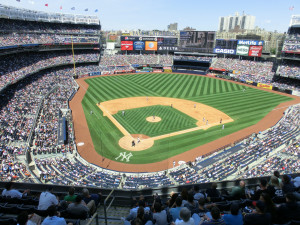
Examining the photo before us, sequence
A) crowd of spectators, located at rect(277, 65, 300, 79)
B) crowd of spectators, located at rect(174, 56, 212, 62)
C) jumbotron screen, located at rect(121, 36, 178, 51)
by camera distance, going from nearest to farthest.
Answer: crowd of spectators, located at rect(277, 65, 300, 79) < crowd of spectators, located at rect(174, 56, 212, 62) < jumbotron screen, located at rect(121, 36, 178, 51)

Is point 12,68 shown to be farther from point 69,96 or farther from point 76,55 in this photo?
point 76,55

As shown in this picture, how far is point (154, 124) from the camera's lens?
31688 mm

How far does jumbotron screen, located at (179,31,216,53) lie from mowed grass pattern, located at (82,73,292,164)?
13.3m

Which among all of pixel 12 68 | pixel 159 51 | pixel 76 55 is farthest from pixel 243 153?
pixel 159 51

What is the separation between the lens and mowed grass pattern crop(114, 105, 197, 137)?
98.2 ft

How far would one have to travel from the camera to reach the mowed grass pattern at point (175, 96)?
2598 centimetres

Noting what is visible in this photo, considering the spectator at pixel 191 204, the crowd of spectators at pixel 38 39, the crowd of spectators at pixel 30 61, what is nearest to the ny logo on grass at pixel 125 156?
the spectator at pixel 191 204

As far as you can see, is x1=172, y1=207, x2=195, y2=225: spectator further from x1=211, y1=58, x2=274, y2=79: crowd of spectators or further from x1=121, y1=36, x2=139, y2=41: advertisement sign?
x1=121, y1=36, x2=139, y2=41: advertisement sign

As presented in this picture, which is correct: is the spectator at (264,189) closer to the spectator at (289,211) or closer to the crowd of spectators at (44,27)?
the spectator at (289,211)

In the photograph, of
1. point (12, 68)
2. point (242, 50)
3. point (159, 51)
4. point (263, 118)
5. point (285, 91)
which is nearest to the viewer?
point (263, 118)

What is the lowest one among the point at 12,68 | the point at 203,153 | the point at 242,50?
the point at 203,153

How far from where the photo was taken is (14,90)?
3791cm

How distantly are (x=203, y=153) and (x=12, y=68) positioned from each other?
41.0 meters

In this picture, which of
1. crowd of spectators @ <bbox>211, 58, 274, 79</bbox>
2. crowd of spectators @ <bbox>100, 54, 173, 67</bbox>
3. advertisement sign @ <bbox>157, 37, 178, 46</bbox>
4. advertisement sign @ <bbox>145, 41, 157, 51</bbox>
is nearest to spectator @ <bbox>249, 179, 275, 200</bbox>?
crowd of spectators @ <bbox>211, 58, 274, 79</bbox>
